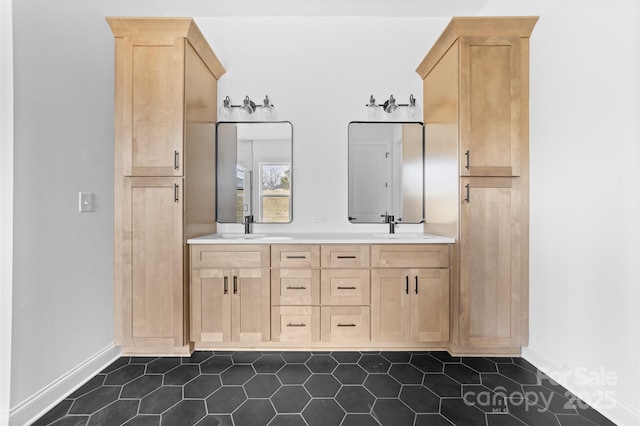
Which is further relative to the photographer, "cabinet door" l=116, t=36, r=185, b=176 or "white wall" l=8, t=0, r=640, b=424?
"cabinet door" l=116, t=36, r=185, b=176

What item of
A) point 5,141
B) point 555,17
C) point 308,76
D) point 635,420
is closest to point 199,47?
point 308,76

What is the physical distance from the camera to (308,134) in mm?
2768

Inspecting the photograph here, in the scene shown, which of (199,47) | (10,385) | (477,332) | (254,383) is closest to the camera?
(10,385)

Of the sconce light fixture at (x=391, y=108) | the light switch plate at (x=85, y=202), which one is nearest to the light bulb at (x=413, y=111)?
the sconce light fixture at (x=391, y=108)

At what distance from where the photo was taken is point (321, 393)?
68.3 inches

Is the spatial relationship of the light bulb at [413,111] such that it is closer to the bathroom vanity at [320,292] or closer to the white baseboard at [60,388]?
the bathroom vanity at [320,292]

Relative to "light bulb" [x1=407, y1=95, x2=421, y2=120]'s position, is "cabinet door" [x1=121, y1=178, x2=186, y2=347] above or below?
below

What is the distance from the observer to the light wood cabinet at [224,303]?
219 centimetres

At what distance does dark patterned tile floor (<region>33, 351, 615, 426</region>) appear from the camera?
1536mm

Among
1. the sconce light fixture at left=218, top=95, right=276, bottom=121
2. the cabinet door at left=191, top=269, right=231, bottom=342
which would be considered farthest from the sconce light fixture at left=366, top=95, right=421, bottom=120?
the cabinet door at left=191, top=269, right=231, bottom=342

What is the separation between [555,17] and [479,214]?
1.36m

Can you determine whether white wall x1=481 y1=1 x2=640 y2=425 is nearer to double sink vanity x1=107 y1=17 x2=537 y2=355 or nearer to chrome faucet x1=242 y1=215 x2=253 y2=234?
double sink vanity x1=107 y1=17 x2=537 y2=355

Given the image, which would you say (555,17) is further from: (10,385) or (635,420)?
(10,385)

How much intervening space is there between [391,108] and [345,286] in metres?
1.61
